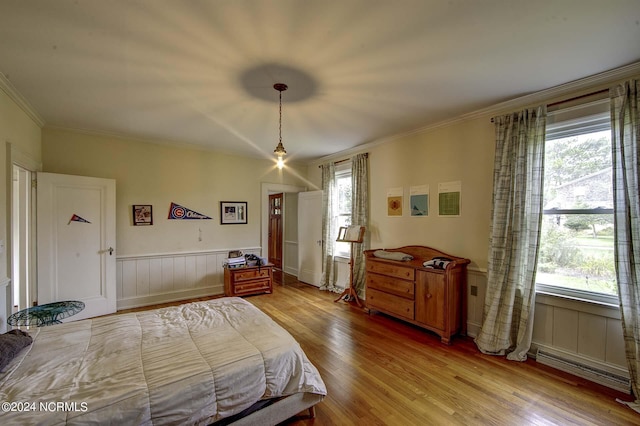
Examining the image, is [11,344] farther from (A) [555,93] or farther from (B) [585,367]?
(A) [555,93]

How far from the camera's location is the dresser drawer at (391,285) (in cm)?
342

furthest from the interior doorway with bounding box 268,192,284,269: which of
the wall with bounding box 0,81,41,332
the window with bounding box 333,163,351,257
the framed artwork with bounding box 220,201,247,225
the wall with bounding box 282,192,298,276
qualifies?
the wall with bounding box 0,81,41,332

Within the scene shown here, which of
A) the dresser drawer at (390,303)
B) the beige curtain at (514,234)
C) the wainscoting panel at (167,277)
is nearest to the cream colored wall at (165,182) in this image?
the wainscoting panel at (167,277)

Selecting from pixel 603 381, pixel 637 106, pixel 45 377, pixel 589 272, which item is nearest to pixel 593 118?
pixel 637 106

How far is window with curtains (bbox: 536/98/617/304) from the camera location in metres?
2.41

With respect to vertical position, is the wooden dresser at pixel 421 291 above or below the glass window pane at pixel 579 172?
below

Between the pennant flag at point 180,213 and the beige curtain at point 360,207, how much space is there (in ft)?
8.87

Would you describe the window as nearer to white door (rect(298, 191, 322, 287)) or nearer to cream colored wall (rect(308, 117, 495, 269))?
white door (rect(298, 191, 322, 287))

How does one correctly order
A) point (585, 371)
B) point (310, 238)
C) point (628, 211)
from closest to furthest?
point (628, 211) < point (585, 371) < point (310, 238)

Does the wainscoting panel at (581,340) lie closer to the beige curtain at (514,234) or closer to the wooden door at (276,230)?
the beige curtain at (514,234)

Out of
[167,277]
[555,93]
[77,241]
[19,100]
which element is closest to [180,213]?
[167,277]

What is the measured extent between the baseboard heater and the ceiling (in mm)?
2537

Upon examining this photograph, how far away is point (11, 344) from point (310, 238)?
432 centimetres

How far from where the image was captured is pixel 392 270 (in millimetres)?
3621
